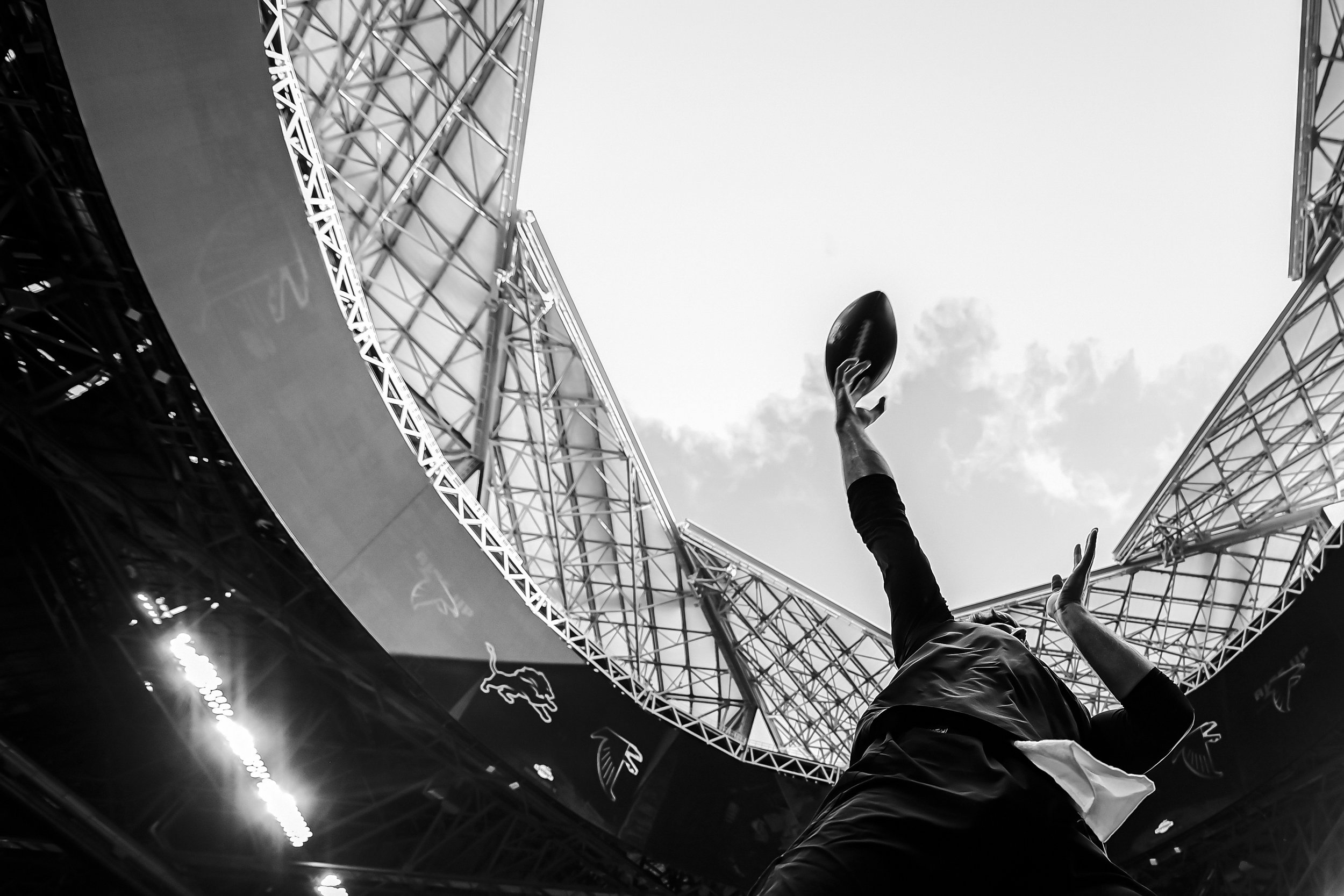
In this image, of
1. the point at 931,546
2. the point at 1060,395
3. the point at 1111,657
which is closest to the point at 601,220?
the point at 931,546

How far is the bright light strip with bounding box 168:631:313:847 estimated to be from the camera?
39.5 ft

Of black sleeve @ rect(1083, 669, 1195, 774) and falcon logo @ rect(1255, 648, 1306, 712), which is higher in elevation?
falcon logo @ rect(1255, 648, 1306, 712)

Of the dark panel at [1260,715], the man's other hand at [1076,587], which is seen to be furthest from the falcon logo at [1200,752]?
the man's other hand at [1076,587]

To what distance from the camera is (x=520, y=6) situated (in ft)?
53.4

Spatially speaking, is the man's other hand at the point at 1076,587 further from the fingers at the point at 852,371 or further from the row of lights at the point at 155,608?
the row of lights at the point at 155,608

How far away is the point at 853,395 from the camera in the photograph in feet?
9.23

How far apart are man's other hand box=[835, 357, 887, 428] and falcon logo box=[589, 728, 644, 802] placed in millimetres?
13510

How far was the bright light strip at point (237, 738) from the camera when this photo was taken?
12.0 m

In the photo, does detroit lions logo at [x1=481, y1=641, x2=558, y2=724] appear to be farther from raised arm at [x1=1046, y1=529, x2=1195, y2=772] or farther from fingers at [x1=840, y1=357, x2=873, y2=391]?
raised arm at [x1=1046, y1=529, x2=1195, y2=772]

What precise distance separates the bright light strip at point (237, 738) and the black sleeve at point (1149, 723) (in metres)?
12.1

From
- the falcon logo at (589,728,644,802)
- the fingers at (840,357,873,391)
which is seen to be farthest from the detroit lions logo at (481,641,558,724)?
the fingers at (840,357,873,391)

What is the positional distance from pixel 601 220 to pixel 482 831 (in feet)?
52.4

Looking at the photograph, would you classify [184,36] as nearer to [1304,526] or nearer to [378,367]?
[378,367]

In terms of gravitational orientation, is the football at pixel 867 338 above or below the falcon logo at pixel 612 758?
below
